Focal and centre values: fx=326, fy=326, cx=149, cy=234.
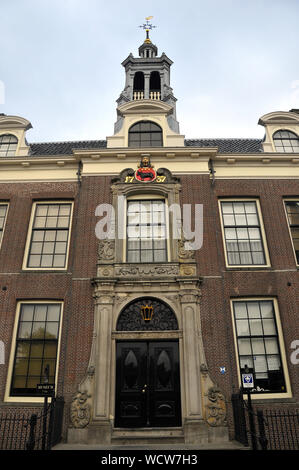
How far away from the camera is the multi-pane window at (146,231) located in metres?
12.4

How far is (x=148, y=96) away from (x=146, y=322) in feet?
40.8

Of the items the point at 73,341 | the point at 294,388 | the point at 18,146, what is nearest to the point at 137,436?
the point at 73,341

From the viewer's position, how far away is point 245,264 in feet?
40.9

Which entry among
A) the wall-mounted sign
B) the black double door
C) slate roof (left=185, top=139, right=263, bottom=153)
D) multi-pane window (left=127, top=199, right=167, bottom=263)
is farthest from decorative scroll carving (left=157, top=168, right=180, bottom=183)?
the wall-mounted sign

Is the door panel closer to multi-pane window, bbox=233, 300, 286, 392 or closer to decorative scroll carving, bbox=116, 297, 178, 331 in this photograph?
decorative scroll carving, bbox=116, 297, 178, 331

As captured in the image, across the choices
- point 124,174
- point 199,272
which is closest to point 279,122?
point 124,174

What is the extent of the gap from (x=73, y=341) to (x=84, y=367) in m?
0.92

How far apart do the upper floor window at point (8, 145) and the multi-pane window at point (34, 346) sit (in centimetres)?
733

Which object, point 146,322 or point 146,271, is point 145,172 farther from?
point 146,322

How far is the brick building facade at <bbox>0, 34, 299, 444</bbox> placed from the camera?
33.6 ft

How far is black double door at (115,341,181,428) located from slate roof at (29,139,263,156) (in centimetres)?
1012

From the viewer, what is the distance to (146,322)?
11.2 metres

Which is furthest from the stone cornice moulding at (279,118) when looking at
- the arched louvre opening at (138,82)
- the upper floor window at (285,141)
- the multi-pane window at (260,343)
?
the multi-pane window at (260,343)

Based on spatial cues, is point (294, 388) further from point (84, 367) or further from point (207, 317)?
point (84, 367)
